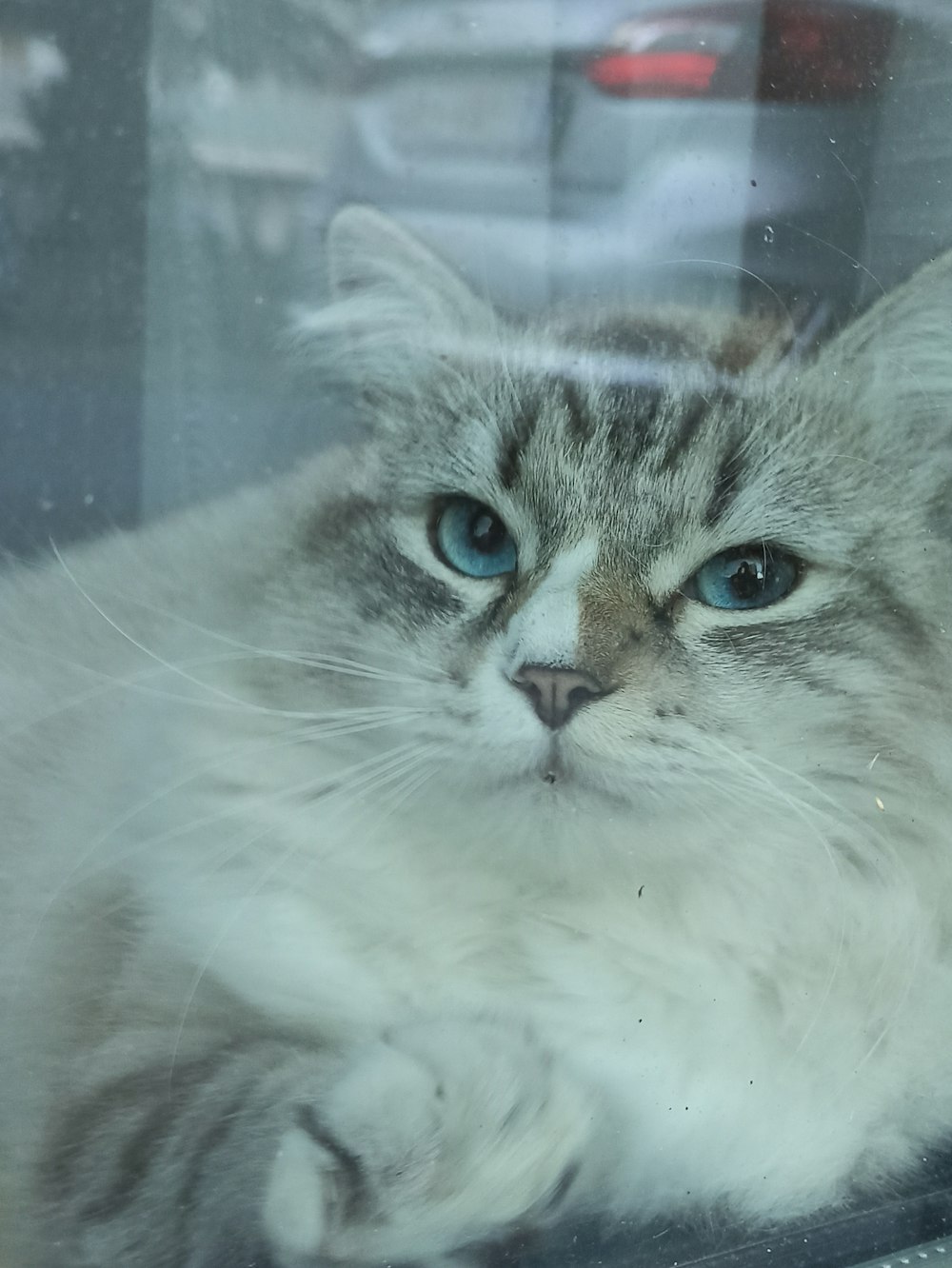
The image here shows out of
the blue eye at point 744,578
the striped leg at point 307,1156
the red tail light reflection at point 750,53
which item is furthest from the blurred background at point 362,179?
the striped leg at point 307,1156

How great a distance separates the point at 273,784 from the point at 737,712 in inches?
17.2

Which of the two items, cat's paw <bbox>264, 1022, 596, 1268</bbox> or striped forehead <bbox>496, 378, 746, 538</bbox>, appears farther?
striped forehead <bbox>496, 378, 746, 538</bbox>

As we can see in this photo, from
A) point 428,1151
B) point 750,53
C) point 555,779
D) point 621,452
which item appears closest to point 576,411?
point 621,452

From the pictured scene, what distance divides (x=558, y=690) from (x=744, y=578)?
8.2 inches

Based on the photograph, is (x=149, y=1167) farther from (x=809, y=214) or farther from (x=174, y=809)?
(x=809, y=214)

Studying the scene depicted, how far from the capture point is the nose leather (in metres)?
0.83

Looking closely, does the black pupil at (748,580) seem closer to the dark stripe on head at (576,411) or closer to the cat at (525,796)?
the cat at (525,796)

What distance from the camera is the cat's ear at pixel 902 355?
0.93m

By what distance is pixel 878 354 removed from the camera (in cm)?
94

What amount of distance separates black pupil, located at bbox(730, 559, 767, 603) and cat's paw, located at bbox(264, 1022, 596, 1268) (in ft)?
1.40

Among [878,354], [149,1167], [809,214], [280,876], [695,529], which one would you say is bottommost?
[149,1167]

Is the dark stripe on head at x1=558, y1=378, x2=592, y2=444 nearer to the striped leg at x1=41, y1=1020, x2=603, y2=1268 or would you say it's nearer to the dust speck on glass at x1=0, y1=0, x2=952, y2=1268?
the dust speck on glass at x1=0, y1=0, x2=952, y2=1268

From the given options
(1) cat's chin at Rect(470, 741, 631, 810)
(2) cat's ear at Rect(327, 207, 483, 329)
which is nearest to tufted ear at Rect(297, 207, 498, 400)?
(2) cat's ear at Rect(327, 207, 483, 329)

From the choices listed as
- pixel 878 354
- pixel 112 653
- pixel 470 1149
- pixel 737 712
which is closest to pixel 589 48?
pixel 878 354
